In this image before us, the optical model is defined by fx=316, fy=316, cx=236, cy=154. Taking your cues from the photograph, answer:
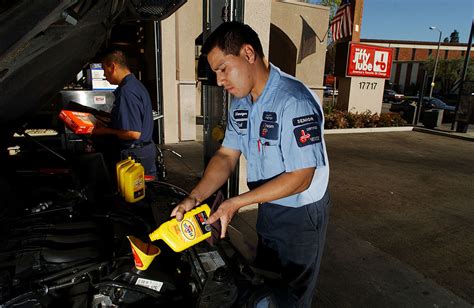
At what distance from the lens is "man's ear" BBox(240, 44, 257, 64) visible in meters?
1.60

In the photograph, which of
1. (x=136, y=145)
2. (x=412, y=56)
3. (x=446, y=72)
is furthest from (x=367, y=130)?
(x=412, y=56)

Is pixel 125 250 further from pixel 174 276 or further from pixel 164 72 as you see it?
pixel 164 72

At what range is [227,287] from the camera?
51.9 inches

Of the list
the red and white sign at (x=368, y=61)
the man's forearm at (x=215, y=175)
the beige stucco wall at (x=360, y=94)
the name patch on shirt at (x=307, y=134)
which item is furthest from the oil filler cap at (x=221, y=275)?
the beige stucco wall at (x=360, y=94)

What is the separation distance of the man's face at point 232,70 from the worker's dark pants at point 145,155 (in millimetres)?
1755

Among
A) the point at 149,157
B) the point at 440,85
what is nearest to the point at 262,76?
the point at 149,157

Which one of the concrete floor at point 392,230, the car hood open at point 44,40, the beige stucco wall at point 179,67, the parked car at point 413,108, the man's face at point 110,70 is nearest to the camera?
the car hood open at point 44,40

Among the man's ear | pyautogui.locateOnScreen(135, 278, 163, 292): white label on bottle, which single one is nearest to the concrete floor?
pyautogui.locateOnScreen(135, 278, 163, 292): white label on bottle

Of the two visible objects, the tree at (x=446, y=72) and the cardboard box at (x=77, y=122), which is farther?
the tree at (x=446, y=72)

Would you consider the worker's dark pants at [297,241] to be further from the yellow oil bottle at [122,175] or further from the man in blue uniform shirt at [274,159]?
the yellow oil bottle at [122,175]

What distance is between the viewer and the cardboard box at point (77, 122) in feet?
9.46

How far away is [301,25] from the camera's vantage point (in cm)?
1088

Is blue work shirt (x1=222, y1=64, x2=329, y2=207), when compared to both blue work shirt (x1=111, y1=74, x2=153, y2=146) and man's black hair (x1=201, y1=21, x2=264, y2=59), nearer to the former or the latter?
man's black hair (x1=201, y1=21, x2=264, y2=59)

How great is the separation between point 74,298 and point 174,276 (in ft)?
1.43
